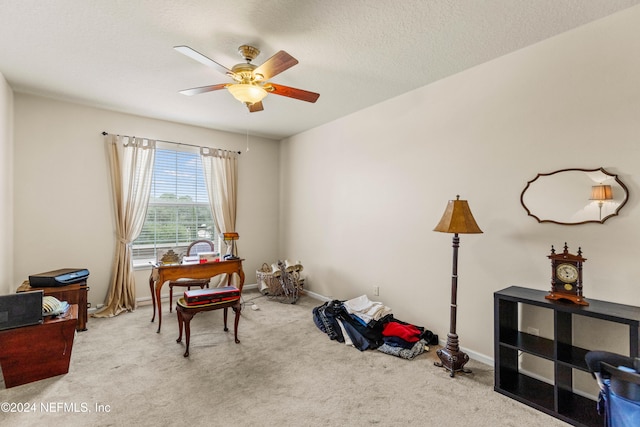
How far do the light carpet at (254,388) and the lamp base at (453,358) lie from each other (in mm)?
77

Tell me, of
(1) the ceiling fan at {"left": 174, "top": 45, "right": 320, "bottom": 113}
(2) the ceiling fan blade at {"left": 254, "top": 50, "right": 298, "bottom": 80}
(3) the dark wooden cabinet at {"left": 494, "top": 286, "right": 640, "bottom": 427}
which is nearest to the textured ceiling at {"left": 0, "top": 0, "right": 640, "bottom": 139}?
(1) the ceiling fan at {"left": 174, "top": 45, "right": 320, "bottom": 113}

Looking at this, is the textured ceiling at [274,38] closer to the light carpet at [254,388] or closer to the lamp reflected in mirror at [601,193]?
the lamp reflected in mirror at [601,193]

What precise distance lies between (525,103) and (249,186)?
394 centimetres

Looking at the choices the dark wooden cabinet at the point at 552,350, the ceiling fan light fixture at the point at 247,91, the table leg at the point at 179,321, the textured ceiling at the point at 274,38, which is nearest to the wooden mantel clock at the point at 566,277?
the dark wooden cabinet at the point at 552,350

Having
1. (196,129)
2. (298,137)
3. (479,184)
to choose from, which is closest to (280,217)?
(298,137)

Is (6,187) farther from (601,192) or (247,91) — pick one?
(601,192)

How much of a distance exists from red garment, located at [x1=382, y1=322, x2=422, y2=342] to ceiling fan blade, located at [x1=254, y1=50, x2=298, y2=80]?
2506 mm

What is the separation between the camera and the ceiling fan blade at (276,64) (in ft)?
6.38

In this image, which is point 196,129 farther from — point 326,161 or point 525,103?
point 525,103

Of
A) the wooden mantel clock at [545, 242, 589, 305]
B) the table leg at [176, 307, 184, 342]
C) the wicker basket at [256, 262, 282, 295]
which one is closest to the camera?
the wooden mantel clock at [545, 242, 589, 305]

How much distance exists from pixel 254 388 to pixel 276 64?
2.33 m

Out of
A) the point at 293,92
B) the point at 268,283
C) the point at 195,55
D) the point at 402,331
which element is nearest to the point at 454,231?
the point at 402,331

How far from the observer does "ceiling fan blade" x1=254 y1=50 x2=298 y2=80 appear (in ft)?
6.38

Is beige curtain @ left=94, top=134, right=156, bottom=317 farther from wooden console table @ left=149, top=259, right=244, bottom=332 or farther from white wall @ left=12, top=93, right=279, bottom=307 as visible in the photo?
wooden console table @ left=149, top=259, right=244, bottom=332
